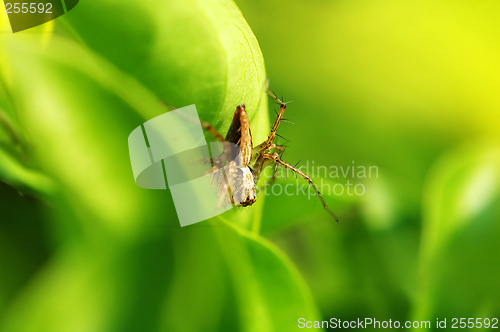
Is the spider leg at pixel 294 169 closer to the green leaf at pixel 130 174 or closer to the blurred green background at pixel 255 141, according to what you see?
the blurred green background at pixel 255 141

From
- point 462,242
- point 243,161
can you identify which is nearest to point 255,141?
point 243,161

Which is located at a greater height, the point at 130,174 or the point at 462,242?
the point at 130,174

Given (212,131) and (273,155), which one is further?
(273,155)

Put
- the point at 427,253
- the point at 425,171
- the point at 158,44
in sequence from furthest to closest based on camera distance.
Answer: the point at 425,171 < the point at 427,253 < the point at 158,44

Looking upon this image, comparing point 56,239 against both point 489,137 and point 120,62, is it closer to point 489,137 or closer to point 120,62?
point 120,62

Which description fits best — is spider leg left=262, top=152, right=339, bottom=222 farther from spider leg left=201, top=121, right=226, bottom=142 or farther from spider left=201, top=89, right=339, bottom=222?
spider leg left=201, top=121, right=226, bottom=142

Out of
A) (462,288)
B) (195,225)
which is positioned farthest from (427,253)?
(195,225)

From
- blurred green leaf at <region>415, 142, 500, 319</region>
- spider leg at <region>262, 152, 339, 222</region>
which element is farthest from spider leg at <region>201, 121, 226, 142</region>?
blurred green leaf at <region>415, 142, 500, 319</region>

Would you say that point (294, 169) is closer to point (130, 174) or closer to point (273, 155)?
point (273, 155)

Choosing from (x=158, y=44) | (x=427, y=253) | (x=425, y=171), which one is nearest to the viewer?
(x=158, y=44)
